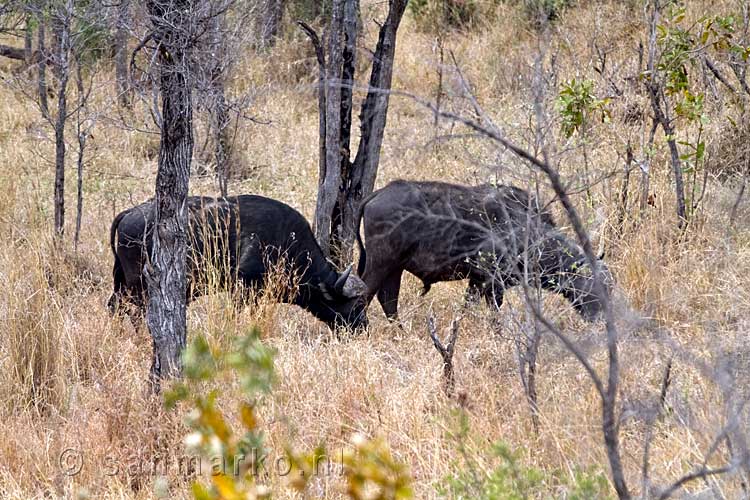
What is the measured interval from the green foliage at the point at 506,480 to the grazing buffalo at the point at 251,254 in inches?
112

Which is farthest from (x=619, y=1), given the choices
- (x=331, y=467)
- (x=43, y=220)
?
(x=331, y=467)

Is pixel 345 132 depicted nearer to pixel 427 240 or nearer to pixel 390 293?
pixel 427 240

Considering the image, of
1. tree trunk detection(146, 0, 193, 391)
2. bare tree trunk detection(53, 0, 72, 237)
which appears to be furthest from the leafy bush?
tree trunk detection(146, 0, 193, 391)

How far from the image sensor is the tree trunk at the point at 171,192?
14.2 ft

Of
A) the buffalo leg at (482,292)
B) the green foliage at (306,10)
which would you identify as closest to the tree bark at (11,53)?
the green foliage at (306,10)

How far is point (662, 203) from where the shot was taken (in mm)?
7301

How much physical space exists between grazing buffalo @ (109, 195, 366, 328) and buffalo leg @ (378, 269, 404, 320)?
0.56ft

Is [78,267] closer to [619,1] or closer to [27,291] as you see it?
[27,291]

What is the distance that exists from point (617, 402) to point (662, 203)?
3704 millimetres

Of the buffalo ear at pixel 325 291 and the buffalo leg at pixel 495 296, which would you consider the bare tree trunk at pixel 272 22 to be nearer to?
the buffalo ear at pixel 325 291

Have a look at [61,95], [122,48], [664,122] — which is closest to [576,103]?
[664,122]

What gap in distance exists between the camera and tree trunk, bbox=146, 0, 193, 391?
4.33m

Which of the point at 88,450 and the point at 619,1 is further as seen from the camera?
the point at 619,1

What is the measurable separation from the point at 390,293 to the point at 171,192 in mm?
2686
